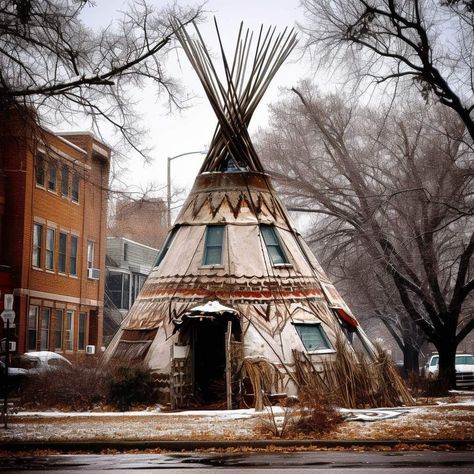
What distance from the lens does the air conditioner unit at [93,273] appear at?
4278 cm

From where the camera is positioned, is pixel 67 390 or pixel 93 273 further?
pixel 93 273

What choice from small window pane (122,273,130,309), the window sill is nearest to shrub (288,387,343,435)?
the window sill

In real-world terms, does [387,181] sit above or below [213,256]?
above

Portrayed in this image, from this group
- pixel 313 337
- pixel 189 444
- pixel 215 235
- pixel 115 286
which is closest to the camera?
pixel 189 444

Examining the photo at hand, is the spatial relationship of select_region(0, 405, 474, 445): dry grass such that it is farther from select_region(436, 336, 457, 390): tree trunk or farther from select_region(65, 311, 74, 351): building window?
select_region(65, 311, 74, 351): building window

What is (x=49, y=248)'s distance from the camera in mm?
38406

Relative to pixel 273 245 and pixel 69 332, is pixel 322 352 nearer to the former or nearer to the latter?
pixel 273 245

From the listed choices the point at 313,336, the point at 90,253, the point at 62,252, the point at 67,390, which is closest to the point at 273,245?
the point at 313,336

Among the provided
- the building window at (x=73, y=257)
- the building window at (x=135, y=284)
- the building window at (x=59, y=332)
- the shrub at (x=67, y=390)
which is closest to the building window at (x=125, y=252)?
the building window at (x=135, y=284)

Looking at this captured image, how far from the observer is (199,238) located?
23.9 metres

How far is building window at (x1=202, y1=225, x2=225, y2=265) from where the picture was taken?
23531mm

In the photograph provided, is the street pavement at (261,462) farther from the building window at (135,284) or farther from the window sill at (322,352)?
the building window at (135,284)

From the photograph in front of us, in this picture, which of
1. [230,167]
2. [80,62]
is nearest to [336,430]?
[80,62]

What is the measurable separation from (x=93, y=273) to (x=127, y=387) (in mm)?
22666
